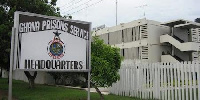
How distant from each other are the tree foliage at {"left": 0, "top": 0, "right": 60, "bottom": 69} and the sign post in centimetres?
693

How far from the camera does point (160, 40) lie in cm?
2983

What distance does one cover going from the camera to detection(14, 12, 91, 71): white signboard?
25.3 ft

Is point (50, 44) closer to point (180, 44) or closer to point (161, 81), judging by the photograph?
point (161, 81)

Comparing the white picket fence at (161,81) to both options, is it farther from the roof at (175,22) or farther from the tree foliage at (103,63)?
the roof at (175,22)

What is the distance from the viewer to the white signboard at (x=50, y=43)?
7.72 meters

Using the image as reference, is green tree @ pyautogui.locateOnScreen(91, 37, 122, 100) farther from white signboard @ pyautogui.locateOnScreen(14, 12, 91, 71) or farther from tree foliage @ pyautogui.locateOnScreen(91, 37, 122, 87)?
white signboard @ pyautogui.locateOnScreen(14, 12, 91, 71)

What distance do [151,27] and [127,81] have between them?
52.6ft

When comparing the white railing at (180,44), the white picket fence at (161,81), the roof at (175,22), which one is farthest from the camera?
the roof at (175,22)

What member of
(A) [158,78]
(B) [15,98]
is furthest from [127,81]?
(B) [15,98]

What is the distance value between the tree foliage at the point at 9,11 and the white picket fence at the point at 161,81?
255 inches

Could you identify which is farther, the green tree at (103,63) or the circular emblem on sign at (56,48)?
the green tree at (103,63)

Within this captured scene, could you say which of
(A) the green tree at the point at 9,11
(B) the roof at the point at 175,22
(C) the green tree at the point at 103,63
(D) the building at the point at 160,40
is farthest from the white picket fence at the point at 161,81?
(B) the roof at the point at 175,22

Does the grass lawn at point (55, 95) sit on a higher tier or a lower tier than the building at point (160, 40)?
lower

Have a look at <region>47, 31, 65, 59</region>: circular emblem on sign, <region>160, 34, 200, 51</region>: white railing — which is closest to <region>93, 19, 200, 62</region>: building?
<region>160, 34, 200, 51</region>: white railing
